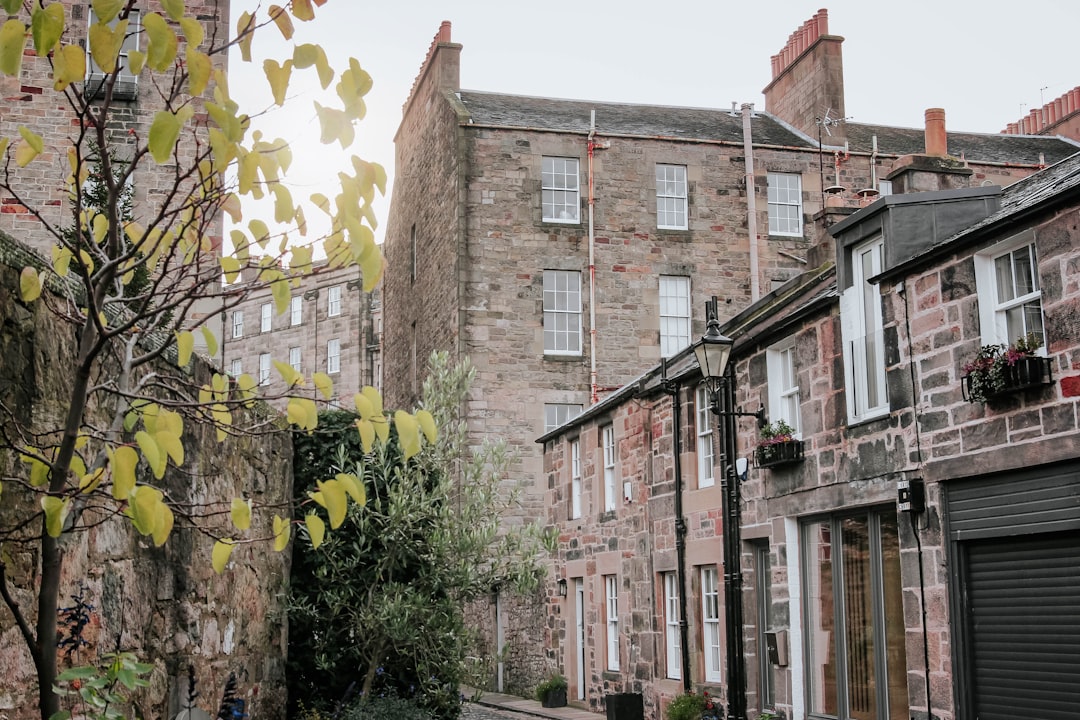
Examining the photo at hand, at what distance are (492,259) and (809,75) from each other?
10313 mm

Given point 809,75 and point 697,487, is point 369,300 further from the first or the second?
point 697,487

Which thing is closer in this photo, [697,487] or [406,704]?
[406,704]

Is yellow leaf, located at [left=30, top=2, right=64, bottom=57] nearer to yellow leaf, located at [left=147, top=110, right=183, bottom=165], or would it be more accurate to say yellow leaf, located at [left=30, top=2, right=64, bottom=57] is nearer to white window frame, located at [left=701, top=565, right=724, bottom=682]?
yellow leaf, located at [left=147, top=110, right=183, bottom=165]

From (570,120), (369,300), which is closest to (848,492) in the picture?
(570,120)

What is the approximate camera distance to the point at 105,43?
307cm

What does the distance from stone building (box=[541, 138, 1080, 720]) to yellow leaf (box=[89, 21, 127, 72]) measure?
802cm

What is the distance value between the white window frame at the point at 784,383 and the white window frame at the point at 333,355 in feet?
139

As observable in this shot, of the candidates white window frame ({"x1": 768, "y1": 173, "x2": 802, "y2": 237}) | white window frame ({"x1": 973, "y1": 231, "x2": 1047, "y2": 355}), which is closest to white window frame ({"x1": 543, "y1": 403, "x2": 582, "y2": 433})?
white window frame ({"x1": 768, "y1": 173, "x2": 802, "y2": 237})

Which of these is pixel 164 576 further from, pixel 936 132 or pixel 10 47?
pixel 936 132

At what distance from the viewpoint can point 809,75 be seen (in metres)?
31.5

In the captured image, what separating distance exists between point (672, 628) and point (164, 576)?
12.3m

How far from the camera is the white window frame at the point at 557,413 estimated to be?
90.6 feet

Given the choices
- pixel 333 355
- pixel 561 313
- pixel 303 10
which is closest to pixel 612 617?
pixel 561 313

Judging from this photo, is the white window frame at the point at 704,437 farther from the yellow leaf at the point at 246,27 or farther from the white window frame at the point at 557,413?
the yellow leaf at the point at 246,27
